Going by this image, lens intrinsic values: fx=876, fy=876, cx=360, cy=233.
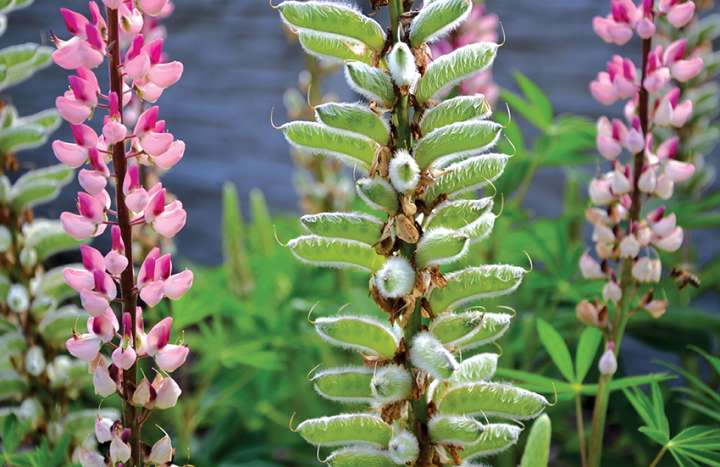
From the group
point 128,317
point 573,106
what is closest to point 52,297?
point 128,317

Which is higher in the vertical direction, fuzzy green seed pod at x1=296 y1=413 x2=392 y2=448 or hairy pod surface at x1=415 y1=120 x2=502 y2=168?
hairy pod surface at x1=415 y1=120 x2=502 y2=168

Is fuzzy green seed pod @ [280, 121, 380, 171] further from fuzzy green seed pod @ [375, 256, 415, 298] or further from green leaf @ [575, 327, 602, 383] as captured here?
green leaf @ [575, 327, 602, 383]

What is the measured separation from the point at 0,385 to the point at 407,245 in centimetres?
46

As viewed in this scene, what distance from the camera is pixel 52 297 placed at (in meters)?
0.78

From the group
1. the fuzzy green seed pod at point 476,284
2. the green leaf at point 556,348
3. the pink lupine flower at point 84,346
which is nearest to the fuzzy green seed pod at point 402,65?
the fuzzy green seed pod at point 476,284

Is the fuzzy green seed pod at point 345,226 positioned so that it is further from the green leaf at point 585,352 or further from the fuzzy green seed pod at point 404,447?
the green leaf at point 585,352

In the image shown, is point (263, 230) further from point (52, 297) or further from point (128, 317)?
point (128, 317)

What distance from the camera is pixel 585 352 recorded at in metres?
Answer: 0.74

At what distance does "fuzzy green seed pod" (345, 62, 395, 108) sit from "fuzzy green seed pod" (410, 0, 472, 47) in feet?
0.10

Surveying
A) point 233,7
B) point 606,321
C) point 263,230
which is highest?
point 606,321

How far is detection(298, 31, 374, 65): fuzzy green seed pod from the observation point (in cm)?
46

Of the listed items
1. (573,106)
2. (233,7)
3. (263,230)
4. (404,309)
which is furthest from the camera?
(233,7)

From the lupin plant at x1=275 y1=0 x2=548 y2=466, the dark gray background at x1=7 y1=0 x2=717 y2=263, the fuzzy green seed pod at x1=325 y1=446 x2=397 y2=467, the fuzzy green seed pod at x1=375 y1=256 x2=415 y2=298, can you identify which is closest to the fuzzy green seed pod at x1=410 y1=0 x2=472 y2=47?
the lupin plant at x1=275 y1=0 x2=548 y2=466

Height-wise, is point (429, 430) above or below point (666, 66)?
below
